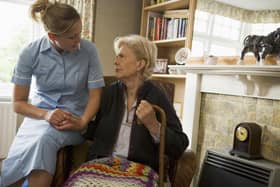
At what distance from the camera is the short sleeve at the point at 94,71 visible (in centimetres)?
154

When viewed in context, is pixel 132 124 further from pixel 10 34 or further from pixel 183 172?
pixel 10 34

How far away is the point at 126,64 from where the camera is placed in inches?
61.3

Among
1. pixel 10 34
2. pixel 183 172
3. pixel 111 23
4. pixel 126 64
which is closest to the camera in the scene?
pixel 183 172

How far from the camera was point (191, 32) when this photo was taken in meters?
2.70

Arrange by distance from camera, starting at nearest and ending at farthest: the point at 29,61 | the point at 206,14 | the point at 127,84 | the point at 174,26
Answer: the point at 29,61
the point at 127,84
the point at 206,14
the point at 174,26

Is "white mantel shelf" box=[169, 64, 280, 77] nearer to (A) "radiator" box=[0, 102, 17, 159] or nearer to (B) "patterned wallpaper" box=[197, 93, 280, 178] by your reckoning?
(B) "patterned wallpaper" box=[197, 93, 280, 178]

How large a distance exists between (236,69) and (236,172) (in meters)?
0.68

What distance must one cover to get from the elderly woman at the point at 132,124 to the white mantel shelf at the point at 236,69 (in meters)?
0.64

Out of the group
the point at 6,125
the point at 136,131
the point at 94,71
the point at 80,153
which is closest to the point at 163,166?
the point at 136,131

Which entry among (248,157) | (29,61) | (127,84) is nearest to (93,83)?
(127,84)

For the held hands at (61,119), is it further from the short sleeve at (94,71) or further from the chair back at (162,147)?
the chair back at (162,147)

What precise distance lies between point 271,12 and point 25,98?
1.65m

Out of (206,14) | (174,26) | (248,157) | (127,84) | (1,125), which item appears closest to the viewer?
(127,84)

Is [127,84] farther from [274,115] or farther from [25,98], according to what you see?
[274,115]
